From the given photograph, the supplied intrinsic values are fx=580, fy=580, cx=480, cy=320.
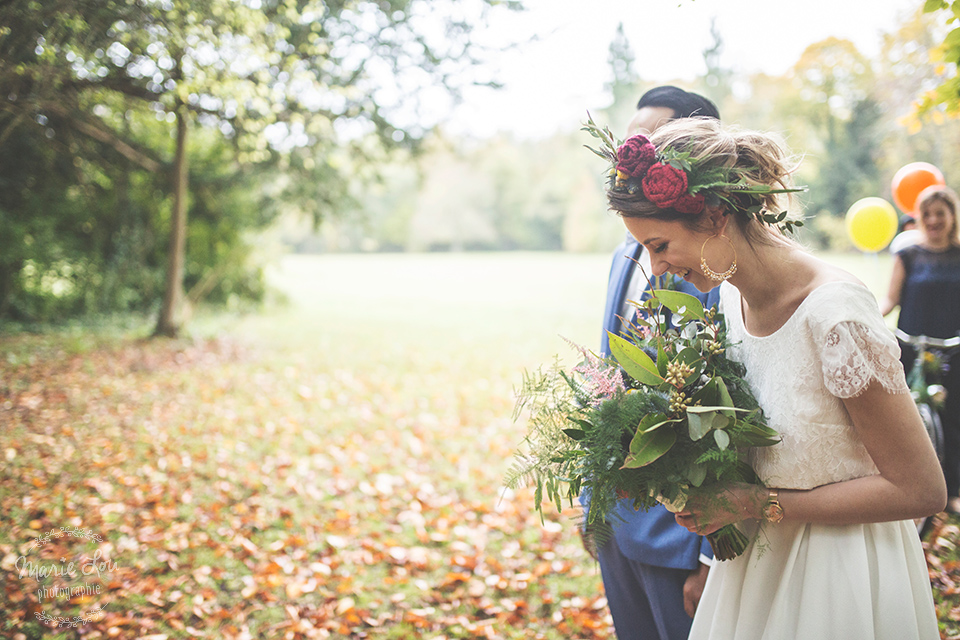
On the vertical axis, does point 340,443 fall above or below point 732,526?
below

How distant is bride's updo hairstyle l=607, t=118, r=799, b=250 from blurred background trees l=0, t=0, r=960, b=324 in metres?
1.38

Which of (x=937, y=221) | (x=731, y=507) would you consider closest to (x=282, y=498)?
(x=731, y=507)

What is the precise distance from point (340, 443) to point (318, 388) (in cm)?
221

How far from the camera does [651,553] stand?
2.07 m

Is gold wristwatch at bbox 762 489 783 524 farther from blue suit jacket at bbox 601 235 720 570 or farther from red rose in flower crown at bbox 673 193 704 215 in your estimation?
red rose in flower crown at bbox 673 193 704 215

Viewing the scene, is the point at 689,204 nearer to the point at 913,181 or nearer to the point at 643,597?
the point at 643,597

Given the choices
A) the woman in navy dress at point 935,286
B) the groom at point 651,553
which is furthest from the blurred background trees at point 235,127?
the groom at point 651,553

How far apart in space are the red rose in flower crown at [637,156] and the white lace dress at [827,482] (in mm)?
583

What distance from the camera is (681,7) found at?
104 inches

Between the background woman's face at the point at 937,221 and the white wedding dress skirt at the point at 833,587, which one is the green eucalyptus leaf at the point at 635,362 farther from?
the background woman's face at the point at 937,221

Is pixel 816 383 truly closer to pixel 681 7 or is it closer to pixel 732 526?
pixel 732 526

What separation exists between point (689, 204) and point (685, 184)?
60mm

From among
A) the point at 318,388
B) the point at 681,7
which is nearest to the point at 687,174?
the point at 681,7

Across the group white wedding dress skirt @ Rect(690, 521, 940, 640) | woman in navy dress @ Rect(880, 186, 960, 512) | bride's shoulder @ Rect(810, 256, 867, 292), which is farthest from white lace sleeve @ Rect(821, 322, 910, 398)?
woman in navy dress @ Rect(880, 186, 960, 512)
